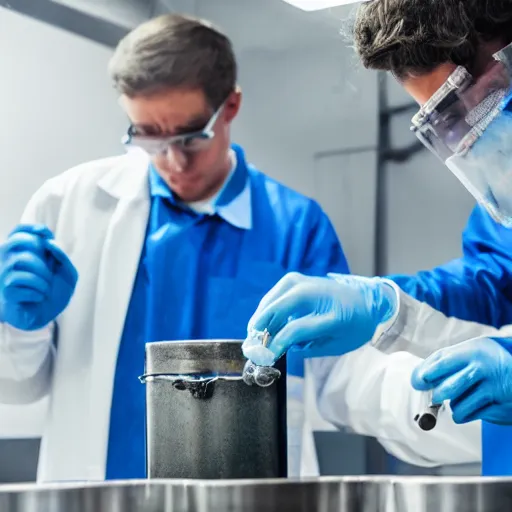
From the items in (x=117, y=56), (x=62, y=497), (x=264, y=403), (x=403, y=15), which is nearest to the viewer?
(x=62, y=497)

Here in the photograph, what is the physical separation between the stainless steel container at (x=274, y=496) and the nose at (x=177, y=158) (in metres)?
0.97

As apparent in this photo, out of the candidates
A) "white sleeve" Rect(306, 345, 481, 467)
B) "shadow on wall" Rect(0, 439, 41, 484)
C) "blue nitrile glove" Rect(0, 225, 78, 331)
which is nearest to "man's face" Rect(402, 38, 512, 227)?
"white sleeve" Rect(306, 345, 481, 467)

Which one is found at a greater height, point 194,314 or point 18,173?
point 18,173

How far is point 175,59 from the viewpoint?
74.5 inches

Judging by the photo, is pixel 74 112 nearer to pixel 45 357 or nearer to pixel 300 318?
pixel 45 357

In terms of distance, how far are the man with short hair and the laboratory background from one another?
0.14 ft

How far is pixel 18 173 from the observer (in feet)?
6.36

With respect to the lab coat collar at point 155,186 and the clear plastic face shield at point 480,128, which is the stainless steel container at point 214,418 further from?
the lab coat collar at point 155,186

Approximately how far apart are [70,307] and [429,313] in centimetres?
75

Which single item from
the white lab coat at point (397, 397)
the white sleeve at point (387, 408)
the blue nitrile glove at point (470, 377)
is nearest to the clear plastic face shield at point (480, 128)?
the blue nitrile glove at point (470, 377)

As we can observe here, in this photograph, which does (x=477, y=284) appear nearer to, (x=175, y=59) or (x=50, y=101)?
(x=175, y=59)

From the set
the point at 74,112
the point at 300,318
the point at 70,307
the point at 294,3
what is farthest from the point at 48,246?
the point at 294,3

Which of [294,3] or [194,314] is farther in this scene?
[294,3]

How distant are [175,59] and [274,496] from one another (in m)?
1.16
